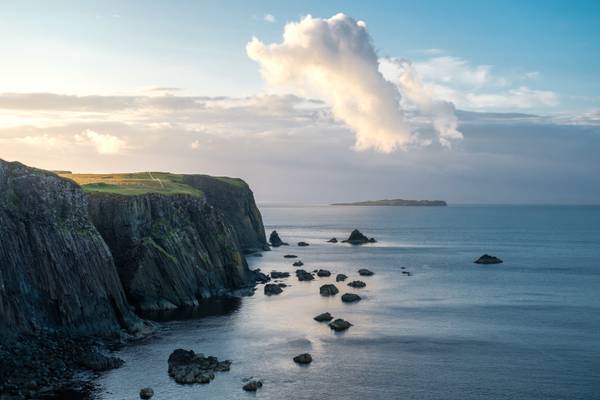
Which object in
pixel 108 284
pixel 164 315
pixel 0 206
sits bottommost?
pixel 164 315

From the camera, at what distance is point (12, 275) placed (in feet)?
247

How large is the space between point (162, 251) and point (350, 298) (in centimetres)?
3606

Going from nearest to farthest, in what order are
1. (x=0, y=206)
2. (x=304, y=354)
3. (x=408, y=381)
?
(x=408, y=381)
(x=304, y=354)
(x=0, y=206)

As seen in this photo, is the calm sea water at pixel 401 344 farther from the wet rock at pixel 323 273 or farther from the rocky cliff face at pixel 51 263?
the rocky cliff face at pixel 51 263

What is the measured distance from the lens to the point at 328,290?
122m

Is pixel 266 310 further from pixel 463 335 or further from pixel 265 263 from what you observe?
pixel 265 263

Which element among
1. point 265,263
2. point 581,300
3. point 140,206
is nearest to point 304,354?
point 140,206

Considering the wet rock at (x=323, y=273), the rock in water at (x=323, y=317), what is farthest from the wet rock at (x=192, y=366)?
the wet rock at (x=323, y=273)

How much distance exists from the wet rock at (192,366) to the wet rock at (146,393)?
4552 mm

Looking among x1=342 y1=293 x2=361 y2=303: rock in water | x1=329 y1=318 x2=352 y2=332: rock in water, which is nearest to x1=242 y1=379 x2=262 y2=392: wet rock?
x1=329 y1=318 x2=352 y2=332: rock in water

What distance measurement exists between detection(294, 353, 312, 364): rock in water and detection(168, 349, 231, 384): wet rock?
26.7 ft

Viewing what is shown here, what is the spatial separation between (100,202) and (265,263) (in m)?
71.8

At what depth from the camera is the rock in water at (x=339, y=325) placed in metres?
89.8

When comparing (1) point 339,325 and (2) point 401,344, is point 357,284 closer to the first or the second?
(1) point 339,325
